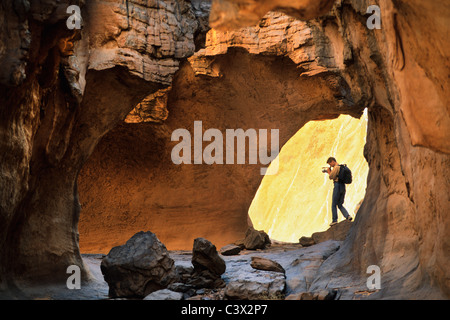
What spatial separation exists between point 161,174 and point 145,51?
512 cm

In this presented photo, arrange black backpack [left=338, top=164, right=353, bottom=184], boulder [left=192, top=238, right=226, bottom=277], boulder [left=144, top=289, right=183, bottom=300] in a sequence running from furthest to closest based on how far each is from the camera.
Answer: black backpack [left=338, top=164, right=353, bottom=184] < boulder [left=192, top=238, right=226, bottom=277] < boulder [left=144, top=289, right=183, bottom=300]

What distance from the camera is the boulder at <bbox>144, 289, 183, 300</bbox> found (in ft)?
17.0

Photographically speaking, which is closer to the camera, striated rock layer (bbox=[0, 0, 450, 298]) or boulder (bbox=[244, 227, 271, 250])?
striated rock layer (bbox=[0, 0, 450, 298])

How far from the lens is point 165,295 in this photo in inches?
207

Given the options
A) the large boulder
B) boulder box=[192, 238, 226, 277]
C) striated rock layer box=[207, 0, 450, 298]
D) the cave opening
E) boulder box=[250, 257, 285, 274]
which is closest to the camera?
striated rock layer box=[207, 0, 450, 298]

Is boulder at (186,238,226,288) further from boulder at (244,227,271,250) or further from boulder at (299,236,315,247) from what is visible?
boulder at (299,236,315,247)

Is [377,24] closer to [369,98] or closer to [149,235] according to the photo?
[369,98]

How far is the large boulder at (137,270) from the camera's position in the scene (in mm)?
5715

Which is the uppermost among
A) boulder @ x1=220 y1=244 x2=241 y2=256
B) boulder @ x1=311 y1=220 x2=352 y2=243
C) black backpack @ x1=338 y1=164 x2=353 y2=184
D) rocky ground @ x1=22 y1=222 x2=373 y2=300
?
black backpack @ x1=338 y1=164 x2=353 y2=184

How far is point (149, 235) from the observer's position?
6266 millimetres

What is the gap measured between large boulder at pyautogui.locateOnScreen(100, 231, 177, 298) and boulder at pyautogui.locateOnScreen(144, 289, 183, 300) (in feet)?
1.35

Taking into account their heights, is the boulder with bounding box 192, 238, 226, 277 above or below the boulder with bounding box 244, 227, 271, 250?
above

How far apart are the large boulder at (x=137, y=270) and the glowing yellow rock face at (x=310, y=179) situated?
18.2m

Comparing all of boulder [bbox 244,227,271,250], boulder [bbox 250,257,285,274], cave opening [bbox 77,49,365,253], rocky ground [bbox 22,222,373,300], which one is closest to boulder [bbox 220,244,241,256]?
rocky ground [bbox 22,222,373,300]
